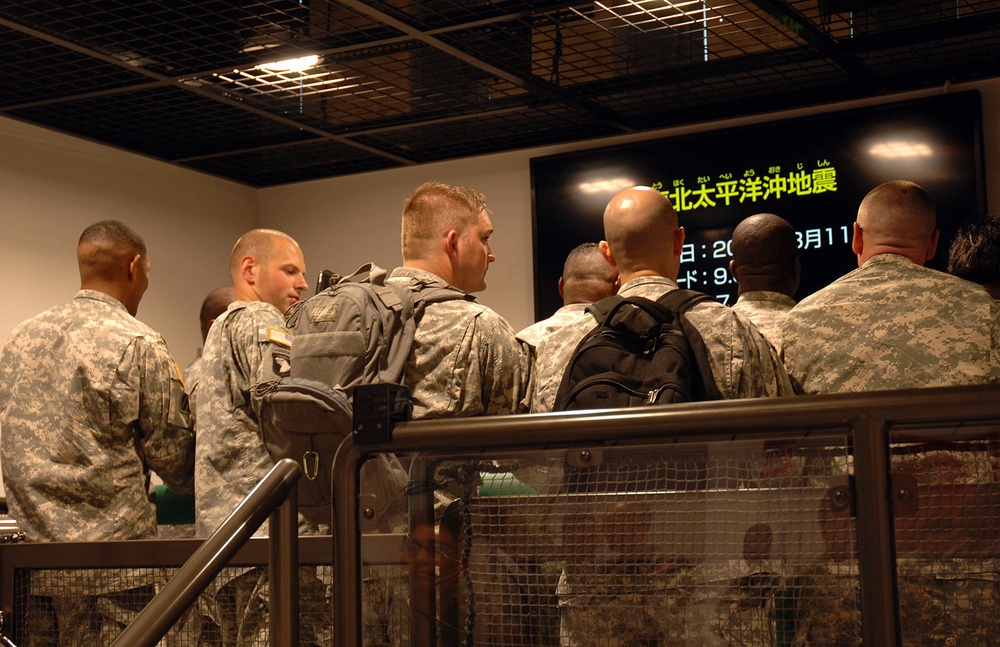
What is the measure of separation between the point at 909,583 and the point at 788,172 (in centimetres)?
445

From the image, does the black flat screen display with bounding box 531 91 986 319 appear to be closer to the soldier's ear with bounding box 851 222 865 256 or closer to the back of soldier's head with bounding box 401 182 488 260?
the soldier's ear with bounding box 851 222 865 256

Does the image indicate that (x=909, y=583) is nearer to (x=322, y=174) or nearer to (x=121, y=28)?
(x=121, y=28)

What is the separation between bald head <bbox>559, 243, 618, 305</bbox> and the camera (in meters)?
4.61

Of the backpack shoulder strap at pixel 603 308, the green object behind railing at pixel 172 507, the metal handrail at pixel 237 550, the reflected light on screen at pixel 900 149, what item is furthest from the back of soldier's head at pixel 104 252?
the reflected light on screen at pixel 900 149

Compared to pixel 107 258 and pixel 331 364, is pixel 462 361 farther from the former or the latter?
pixel 107 258

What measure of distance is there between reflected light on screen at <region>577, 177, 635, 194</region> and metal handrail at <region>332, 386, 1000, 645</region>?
454 cm

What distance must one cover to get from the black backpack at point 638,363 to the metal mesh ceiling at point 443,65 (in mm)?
2351

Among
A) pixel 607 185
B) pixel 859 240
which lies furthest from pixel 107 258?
pixel 607 185

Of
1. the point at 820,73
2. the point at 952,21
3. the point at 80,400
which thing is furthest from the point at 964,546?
the point at 820,73

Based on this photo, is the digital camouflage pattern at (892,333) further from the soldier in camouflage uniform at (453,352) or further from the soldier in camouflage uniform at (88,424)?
the soldier in camouflage uniform at (88,424)

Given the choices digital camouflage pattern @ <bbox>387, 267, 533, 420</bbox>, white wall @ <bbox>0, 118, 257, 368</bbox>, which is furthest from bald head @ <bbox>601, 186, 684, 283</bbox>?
white wall @ <bbox>0, 118, 257, 368</bbox>

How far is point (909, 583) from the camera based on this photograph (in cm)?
152

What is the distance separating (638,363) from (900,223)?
0.87 metres

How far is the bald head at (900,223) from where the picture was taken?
2822mm
